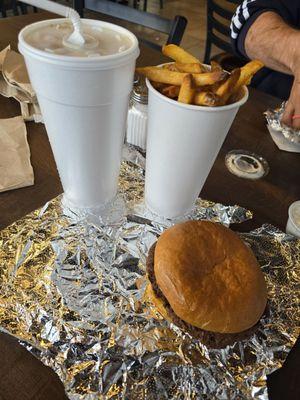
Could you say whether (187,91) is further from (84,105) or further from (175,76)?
(84,105)

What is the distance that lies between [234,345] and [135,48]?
1.75ft

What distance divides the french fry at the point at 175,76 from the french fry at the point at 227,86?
0.06 feet

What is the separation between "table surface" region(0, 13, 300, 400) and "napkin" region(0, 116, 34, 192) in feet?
0.05

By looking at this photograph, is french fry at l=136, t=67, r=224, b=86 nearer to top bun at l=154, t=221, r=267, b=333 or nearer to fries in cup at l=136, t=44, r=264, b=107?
fries in cup at l=136, t=44, r=264, b=107

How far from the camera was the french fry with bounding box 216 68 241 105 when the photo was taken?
0.53 metres

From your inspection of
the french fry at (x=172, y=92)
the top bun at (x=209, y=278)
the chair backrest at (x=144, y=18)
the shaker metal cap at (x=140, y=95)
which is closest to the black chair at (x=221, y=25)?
the chair backrest at (x=144, y=18)

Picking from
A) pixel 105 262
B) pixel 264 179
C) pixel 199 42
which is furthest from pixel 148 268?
pixel 199 42

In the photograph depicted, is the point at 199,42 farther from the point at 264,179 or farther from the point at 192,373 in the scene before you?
the point at 192,373

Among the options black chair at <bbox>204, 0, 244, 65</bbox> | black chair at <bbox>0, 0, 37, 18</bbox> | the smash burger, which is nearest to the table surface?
the smash burger

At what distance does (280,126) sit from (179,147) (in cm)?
57

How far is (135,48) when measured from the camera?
1.71 feet

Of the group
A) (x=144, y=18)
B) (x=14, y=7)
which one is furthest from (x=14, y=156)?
(x=14, y=7)

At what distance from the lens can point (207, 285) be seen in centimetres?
54

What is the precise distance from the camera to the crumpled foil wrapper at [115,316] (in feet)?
1.67
